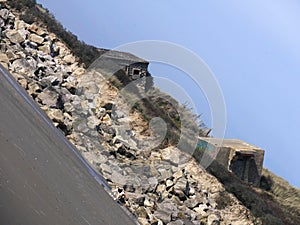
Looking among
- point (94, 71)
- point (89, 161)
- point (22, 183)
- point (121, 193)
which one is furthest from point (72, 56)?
point (22, 183)

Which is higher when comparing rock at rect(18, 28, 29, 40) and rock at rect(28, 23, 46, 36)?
rock at rect(28, 23, 46, 36)

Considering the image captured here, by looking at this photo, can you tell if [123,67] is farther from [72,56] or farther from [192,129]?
[192,129]

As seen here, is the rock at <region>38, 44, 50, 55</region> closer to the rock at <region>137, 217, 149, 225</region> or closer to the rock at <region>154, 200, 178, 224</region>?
the rock at <region>154, 200, 178, 224</region>

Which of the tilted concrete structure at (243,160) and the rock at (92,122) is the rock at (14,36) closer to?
the rock at (92,122)

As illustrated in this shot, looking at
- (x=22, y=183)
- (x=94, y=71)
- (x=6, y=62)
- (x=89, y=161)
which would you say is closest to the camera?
(x=22, y=183)

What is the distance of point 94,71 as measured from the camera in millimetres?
22281

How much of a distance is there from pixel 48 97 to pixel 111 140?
251cm

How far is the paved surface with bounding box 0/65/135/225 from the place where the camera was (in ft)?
28.2

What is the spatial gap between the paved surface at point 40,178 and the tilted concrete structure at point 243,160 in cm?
1563

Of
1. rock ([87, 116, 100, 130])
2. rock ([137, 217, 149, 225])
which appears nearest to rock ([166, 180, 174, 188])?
rock ([87, 116, 100, 130])

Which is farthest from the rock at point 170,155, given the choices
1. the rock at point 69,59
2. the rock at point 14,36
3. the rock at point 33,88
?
the rock at point 14,36

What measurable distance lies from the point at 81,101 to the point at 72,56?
3.51 meters

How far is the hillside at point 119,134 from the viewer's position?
16234 mm

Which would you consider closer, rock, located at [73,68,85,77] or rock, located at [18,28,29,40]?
rock, located at [18,28,29,40]
